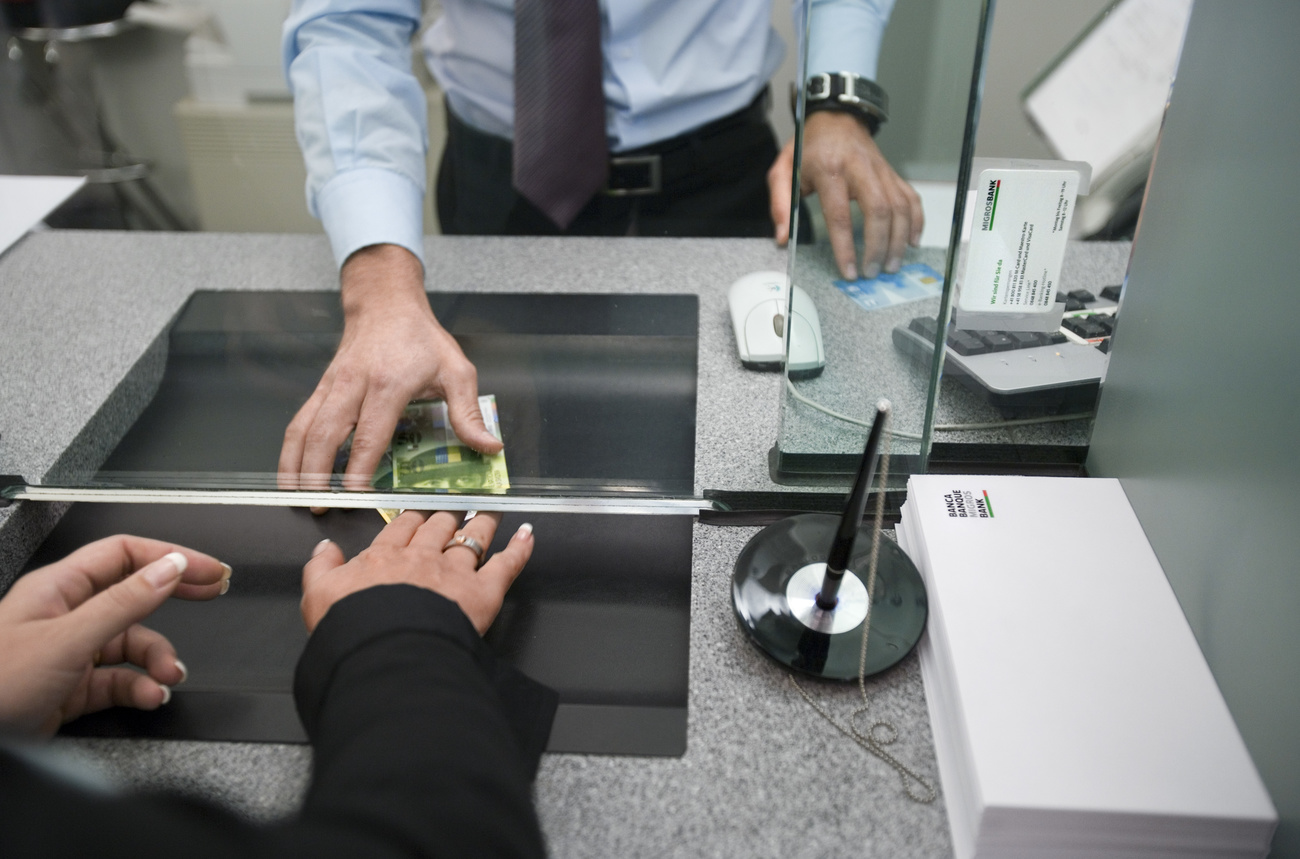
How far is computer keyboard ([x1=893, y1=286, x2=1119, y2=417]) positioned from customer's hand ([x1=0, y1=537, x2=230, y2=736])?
573mm

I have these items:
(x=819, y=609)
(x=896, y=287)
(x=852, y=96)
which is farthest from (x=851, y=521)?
(x=852, y=96)

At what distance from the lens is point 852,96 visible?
0.64 meters

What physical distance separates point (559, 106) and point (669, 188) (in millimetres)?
198

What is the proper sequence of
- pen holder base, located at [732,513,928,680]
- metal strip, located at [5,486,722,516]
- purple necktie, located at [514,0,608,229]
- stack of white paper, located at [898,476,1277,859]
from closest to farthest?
stack of white paper, located at [898,476,1277,859]
pen holder base, located at [732,513,928,680]
metal strip, located at [5,486,722,516]
purple necktie, located at [514,0,608,229]

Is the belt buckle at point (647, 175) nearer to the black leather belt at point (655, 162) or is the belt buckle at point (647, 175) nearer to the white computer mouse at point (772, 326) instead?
the black leather belt at point (655, 162)

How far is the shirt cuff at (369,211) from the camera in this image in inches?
34.9

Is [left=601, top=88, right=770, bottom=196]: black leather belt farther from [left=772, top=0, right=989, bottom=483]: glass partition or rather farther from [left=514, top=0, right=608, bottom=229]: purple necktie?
[left=772, top=0, right=989, bottom=483]: glass partition

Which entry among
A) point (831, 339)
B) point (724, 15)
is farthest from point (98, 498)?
point (724, 15)

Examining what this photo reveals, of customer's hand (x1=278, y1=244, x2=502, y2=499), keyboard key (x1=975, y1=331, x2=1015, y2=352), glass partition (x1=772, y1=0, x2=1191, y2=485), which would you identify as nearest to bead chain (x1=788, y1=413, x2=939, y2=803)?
glass partition (x1=772, y1=0, x2=1191, y2=485)

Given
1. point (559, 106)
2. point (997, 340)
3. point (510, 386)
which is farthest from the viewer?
point (559, 106)

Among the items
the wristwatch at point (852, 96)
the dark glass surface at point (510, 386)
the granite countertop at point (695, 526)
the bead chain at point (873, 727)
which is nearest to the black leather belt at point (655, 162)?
the granite countertop at point (695, 526)

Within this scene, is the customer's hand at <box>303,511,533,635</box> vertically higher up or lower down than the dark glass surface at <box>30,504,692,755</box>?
higher up

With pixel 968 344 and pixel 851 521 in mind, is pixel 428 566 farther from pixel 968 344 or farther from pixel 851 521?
pixel 968 344

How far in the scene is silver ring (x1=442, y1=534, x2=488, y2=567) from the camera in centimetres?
58
